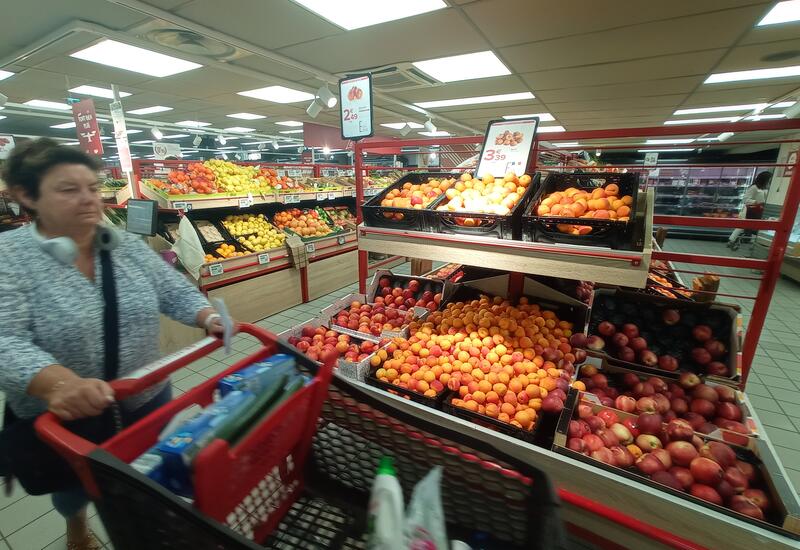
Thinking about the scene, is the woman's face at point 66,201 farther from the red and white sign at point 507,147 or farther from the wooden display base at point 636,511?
the red and white sign at point 507,147

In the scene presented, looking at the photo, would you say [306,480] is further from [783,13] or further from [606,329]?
[783,13]

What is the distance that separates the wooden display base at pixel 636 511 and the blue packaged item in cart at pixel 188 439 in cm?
38

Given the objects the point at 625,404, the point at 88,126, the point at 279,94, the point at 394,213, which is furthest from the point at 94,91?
the point at 625,404

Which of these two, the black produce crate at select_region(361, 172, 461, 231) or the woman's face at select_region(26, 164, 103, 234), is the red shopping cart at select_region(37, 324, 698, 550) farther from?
the black produce crate at select_region(361, 172, 461, 231)

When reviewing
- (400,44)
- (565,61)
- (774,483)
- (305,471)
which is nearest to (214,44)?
(400,44)

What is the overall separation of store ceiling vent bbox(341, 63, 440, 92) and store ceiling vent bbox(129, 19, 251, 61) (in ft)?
5.40

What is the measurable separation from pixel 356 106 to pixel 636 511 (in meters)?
3.89

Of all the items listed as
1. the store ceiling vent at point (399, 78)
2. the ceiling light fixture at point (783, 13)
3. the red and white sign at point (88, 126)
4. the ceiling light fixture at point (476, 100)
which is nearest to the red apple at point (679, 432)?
the ceiling light fixture at point (783, 13)

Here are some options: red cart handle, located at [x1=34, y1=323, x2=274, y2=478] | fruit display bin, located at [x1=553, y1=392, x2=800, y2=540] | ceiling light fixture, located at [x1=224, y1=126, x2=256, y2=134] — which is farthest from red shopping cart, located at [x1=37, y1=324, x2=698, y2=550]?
ceiling light fixture, located at [x1=224, y1=126, x2=256, y2=134]

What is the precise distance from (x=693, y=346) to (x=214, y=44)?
4.85m

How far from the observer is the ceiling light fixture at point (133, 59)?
4.14 meters

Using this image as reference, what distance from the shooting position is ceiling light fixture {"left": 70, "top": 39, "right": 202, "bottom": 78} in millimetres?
Answer: 4137

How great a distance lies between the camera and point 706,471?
3.84 feet

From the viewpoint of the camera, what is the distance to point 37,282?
3.87ft
